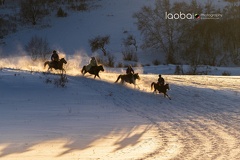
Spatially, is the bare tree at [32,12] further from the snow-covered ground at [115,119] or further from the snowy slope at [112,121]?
the snowy slope at [112,121]

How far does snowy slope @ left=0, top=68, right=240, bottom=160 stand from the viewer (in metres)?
9.65

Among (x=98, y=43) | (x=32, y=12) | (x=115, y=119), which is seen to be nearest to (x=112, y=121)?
(x=115, y=119)

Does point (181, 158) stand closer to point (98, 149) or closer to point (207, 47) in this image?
point (98, 149)

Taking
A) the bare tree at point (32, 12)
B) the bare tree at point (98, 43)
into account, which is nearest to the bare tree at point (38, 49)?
the bare tree at point (98, 43)

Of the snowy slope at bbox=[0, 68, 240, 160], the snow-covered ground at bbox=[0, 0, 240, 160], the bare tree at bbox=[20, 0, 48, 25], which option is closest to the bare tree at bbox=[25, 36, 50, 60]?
the bare tree at bbox=[20, 0, 48, 25]

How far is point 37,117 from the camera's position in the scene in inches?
520

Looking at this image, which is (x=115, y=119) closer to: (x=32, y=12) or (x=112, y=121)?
(x=112, y=121)

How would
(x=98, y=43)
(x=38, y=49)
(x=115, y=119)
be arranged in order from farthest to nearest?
(x=98, y=43)
(x=38, y=49)
(x=115, y=119)

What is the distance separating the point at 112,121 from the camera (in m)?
13.4

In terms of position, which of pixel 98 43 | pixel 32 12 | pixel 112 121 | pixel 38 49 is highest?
pixel 32 12

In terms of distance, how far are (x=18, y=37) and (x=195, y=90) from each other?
1712 inches

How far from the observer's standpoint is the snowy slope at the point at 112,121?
380 inches

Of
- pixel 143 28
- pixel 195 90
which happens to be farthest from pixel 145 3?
pixel 195 90

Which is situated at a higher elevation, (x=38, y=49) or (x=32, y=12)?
(x=32, y=12)
